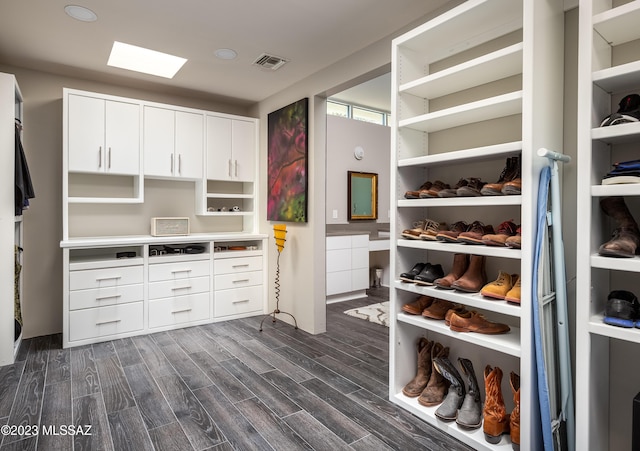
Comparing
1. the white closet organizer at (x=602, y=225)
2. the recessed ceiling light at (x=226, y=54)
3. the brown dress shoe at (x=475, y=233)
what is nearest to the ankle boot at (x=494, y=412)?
the white closet organizer at (x=602, y=225)

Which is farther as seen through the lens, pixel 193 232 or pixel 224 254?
pixel 193 232

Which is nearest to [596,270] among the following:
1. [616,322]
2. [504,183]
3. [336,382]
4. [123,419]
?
[616,322]

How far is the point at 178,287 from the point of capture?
12.7ft

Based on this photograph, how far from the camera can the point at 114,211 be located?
3986mm

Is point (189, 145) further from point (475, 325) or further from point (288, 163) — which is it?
point (475, 325)

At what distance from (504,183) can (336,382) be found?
67.6 inches

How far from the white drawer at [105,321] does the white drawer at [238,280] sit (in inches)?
31.9

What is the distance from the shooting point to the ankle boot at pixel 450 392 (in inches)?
79.8

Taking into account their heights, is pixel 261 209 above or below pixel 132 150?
below

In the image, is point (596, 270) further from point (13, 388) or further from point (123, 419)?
point (13, 388)

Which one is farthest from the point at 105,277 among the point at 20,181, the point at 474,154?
the point at 474,154

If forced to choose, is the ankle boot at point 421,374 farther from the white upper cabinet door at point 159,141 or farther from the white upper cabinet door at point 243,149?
the white upper cabinet door at point 159,141

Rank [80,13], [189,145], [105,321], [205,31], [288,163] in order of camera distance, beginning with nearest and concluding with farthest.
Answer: [80,13] → [205,31] → [105,321] → [288,163] → [189,145]

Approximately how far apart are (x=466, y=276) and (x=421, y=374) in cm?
72
